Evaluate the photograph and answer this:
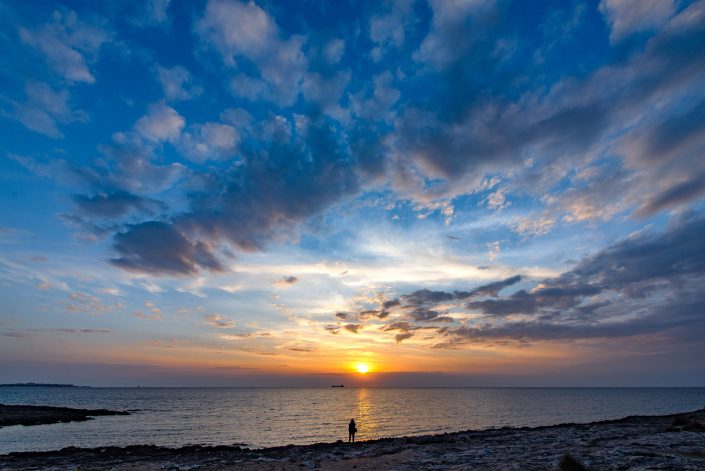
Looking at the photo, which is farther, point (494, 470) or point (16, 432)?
point (16, 432)

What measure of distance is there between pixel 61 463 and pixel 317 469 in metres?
22.1

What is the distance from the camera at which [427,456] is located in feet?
92.1

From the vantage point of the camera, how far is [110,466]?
29469 mm

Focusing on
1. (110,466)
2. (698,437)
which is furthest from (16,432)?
(698,437)

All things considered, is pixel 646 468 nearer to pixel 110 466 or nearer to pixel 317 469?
pixel 317 469

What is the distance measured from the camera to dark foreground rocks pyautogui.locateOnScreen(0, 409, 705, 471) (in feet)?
69.3

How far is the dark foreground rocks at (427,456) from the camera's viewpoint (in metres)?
21.1

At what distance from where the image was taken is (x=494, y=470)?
69.2ft

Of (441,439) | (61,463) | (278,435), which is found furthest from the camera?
(278,435)

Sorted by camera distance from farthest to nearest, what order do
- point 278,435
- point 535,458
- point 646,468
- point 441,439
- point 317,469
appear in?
point 278,435 < point 441,439 < point 317,469 < point 535,458 < point 646,468

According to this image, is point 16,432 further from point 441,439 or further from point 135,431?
point 441,439

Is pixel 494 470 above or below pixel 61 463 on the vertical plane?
above

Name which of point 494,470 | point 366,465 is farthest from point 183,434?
point 494,470

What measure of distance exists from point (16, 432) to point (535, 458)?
229ft
